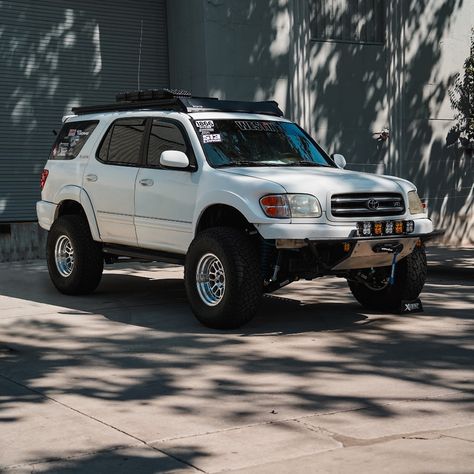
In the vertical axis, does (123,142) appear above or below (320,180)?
above

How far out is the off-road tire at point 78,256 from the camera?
1081 cm

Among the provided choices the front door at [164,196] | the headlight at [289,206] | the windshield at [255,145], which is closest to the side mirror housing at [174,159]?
the front door at [164,196]

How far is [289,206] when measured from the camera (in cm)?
862

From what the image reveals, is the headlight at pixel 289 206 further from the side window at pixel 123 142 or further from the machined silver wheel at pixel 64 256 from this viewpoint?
the machined silver wheel at pixel 64 256

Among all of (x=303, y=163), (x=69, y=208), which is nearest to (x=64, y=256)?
(x=69, y=208)

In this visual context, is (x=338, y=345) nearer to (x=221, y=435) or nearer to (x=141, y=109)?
(x=221, y=435)

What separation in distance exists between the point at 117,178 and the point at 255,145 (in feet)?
4.95

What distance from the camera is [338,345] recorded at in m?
8.32

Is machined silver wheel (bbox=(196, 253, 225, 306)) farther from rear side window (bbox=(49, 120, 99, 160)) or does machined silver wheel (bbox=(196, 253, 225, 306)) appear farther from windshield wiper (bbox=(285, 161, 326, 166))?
rear side window (bbox=(49, 120, 99, 160))

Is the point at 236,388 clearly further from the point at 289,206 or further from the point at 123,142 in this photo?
the point at 123,142

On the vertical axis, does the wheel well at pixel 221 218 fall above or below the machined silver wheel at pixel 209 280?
above

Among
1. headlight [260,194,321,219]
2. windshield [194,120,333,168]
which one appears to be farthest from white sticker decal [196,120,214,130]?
headlight [260,194,321,219]

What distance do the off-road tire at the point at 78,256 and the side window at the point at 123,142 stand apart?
80 centimetres

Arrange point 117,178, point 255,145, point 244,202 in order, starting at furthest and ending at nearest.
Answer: point 117,178 < point 255,145 < point 244,202
